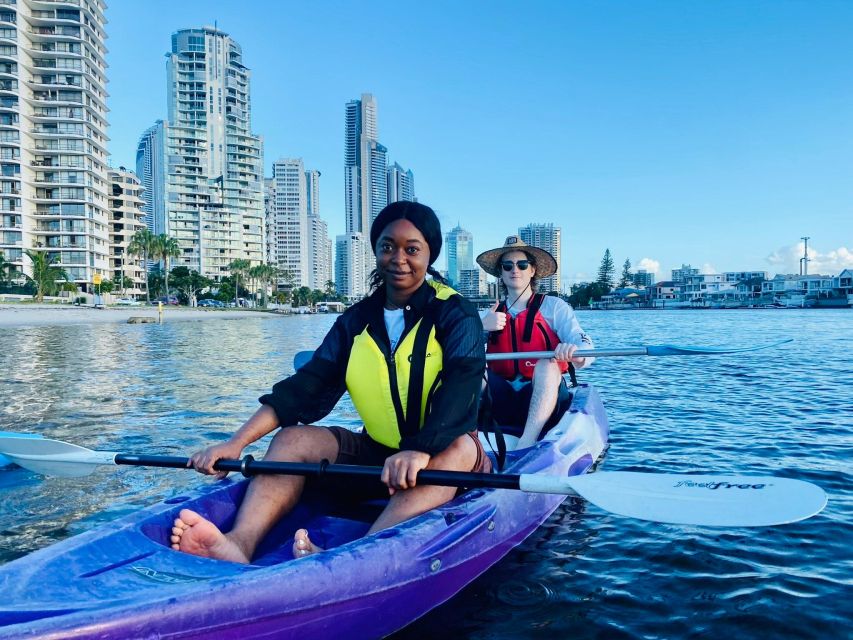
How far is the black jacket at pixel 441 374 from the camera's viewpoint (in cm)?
309

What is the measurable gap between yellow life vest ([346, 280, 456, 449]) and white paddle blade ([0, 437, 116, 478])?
1.90 m

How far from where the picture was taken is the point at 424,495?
3.15 metres

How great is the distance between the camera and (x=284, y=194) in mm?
164000

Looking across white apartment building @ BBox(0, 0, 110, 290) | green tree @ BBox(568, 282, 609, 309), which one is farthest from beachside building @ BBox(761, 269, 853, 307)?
white apartment building @ BBox(0, 0, 110, 290)

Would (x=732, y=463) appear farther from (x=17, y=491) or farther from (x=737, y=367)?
(x=737, y=367)

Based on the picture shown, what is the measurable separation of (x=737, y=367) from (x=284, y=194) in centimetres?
15770

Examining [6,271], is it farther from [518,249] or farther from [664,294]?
[664,294]

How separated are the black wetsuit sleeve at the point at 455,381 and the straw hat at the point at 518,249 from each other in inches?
104

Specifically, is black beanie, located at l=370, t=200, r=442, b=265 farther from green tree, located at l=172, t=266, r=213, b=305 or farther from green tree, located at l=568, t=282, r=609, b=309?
green tree, located at l=568, t=282, r=609, b=309

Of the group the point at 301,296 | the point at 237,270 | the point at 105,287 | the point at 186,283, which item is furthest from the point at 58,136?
the point at 301,296

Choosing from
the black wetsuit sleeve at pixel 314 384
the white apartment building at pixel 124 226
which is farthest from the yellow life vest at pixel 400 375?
the white apartment building at pixel 124 226

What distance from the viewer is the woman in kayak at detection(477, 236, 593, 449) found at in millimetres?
5844

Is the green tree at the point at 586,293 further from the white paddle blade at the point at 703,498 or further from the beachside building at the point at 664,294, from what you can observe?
the white paddle blade at the point at 703,498

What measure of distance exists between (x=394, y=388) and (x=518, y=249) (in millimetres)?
2962
